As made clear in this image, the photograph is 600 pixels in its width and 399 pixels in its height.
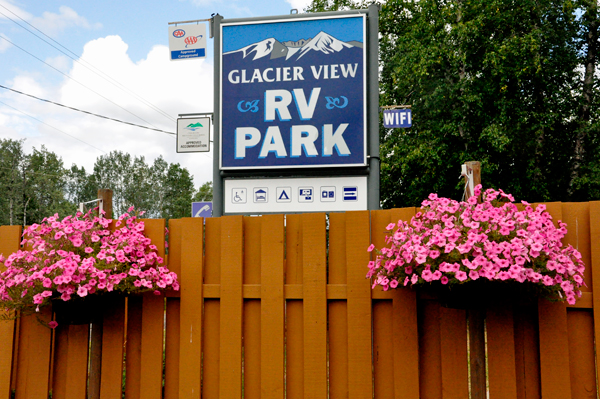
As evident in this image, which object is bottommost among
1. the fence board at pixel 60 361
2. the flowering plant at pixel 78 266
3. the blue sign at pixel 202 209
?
the fence board at pixel 60 361

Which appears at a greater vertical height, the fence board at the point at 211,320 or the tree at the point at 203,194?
the tree at the point at 203,194

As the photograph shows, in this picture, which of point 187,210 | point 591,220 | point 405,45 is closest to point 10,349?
point 591,220

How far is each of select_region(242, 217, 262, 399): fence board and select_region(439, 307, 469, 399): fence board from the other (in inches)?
42.9

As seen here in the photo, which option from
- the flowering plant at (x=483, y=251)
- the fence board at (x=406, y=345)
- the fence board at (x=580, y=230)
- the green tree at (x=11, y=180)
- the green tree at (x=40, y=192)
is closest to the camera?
the flowering plant at (x=483, y=251)

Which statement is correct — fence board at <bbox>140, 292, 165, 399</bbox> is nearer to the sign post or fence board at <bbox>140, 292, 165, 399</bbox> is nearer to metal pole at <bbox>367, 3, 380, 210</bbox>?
the sign post

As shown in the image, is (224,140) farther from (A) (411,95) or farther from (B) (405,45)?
(A) (411,95)

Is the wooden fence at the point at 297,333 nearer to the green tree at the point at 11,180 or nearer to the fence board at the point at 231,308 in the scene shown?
the fence board at the point at 231,308

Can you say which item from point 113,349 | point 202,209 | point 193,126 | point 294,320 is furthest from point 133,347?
point 202,209

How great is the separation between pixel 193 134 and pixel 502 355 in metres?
4.17

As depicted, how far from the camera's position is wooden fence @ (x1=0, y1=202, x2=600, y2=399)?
89.7 inches

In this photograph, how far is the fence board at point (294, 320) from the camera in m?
2.56

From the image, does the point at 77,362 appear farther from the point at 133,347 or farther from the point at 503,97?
the point at 503,97

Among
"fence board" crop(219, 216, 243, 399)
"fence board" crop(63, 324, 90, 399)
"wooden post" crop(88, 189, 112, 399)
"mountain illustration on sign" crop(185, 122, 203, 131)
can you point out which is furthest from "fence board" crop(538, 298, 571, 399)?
"mountain illustration on sign" crop(185, 122, 203, 131)

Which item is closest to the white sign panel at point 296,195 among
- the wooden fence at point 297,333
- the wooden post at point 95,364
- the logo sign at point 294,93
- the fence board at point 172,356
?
the logo sign at point 294,93
